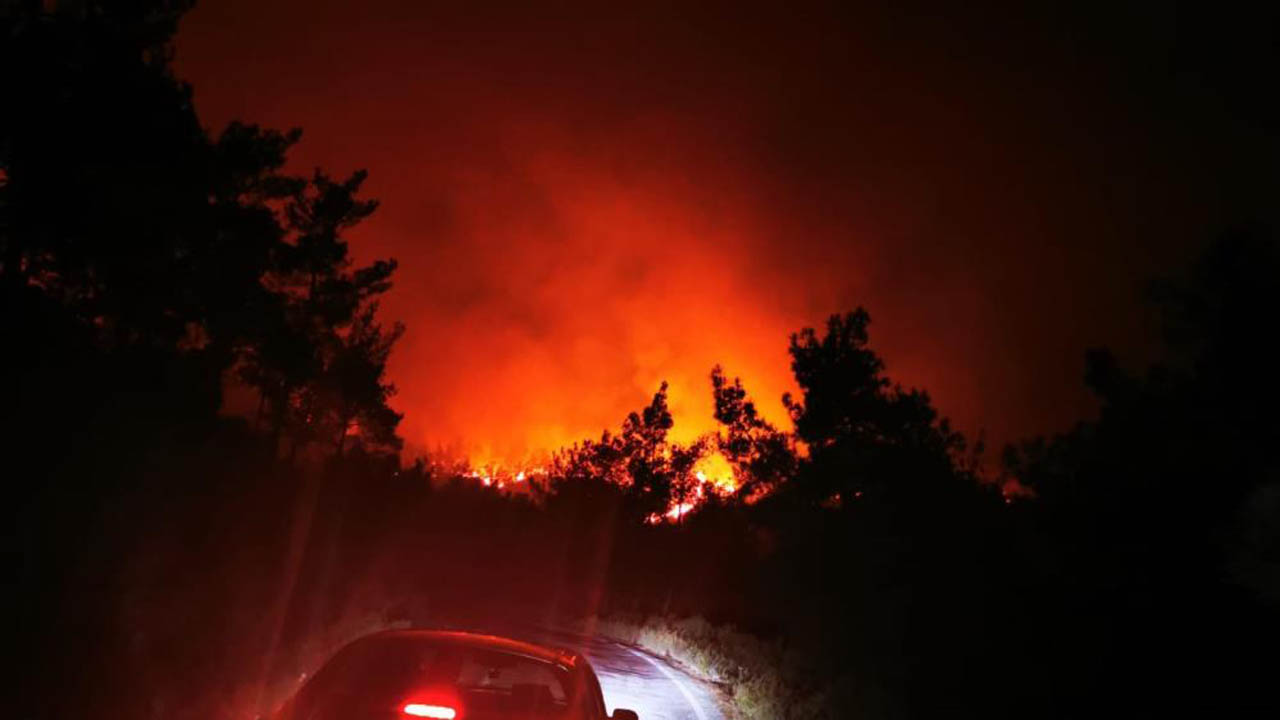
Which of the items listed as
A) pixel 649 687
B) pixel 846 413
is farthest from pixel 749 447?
pixel 649 687

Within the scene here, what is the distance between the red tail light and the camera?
237 inches

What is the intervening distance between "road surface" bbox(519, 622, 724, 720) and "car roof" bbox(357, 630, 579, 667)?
7.79 metres

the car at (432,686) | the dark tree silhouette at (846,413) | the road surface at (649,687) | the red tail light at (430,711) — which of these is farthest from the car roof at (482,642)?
the dark tree silhouette at (846,413)

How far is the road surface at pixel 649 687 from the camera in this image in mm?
17375

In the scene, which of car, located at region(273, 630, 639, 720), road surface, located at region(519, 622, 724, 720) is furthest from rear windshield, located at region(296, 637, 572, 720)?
road surface, located at region(519, 622, 724, 720)

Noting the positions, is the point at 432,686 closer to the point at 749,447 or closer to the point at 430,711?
the point at 430,711

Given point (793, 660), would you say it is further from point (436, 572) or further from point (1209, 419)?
point (436, 572)

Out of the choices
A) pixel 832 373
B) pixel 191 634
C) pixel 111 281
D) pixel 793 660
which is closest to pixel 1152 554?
pixel 793 660

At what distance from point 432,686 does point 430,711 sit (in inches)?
10.8

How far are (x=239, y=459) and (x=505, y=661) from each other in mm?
23265

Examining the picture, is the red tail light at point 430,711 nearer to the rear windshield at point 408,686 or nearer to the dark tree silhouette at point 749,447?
the rear windshield at point 408,686

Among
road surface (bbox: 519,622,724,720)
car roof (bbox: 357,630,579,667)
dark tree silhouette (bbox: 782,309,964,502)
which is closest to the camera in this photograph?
car roof (bbox: 357,630,579,667)

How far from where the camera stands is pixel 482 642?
7012 mm

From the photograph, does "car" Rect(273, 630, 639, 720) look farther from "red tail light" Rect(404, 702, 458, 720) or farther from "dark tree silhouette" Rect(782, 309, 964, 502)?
"dark tree silhouette" Rect(782, 309, 964, 502)
